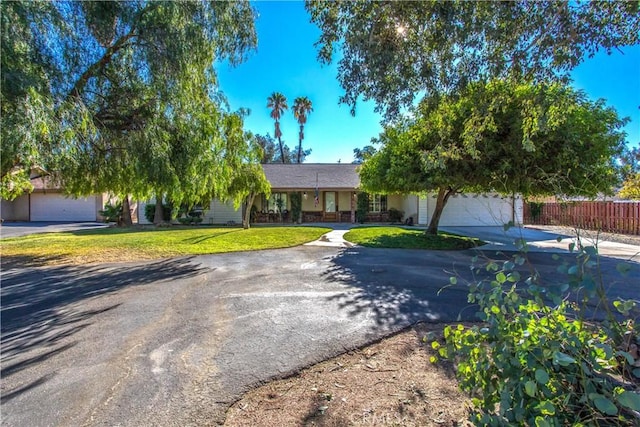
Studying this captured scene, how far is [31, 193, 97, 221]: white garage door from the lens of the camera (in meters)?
27.3

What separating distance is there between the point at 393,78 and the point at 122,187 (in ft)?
27.2

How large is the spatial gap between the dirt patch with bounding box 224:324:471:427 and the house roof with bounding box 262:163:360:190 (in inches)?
756

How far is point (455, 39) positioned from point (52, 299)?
8186mm

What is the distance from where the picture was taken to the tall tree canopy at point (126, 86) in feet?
21.1

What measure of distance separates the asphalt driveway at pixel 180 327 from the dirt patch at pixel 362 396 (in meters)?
0.23

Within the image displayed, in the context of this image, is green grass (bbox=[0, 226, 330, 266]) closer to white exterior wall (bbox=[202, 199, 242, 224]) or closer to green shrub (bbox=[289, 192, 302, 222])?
green shrub (bbox=[289, 192, 302, 222])

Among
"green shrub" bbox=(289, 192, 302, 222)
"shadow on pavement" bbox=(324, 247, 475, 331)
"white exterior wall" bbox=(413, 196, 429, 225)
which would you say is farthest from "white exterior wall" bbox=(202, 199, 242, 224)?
"shadow on pavement" bbox=(324, 247, 475, 331)

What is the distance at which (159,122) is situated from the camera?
27.0ft

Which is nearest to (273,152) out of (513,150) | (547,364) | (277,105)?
(277,105)

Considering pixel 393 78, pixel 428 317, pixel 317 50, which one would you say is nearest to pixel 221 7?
pixel 317 50

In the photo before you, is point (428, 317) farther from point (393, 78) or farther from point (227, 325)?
point (393, 78)

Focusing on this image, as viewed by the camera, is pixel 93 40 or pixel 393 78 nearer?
pixel 393 78

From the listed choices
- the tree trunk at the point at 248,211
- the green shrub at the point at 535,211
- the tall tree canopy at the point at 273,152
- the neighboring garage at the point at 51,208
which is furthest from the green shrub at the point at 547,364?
A: the tall tree canopy at the point at 273,152

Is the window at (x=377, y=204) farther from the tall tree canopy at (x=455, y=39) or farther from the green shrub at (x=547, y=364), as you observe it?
the green shrub at (x=547, y=364)
